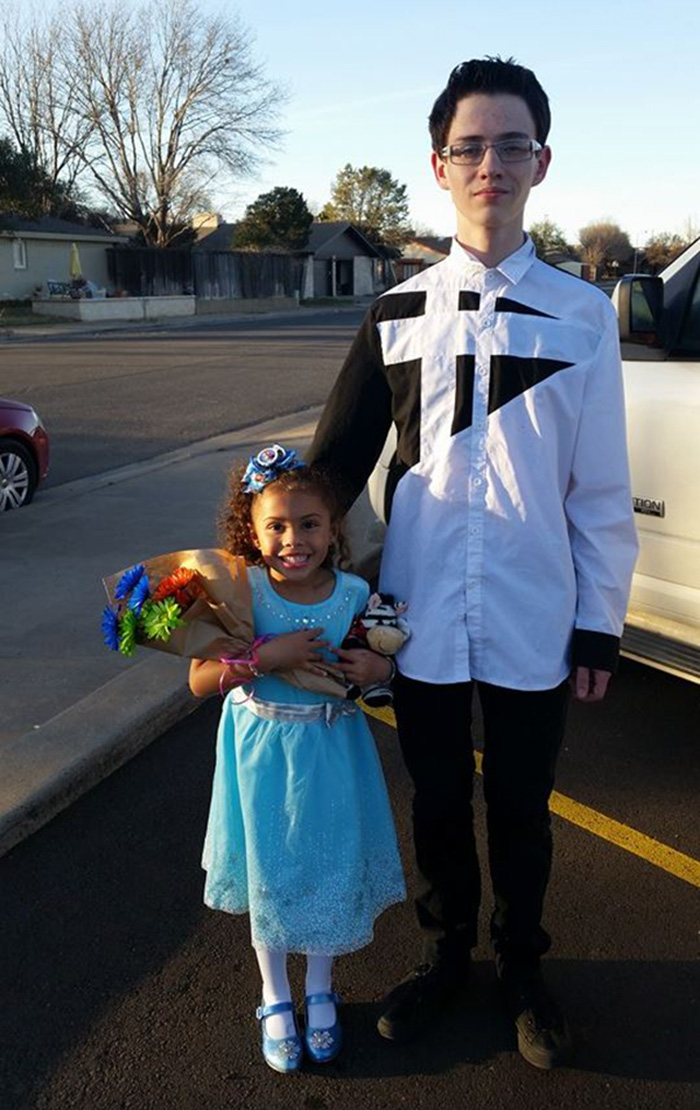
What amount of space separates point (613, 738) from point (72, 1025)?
2.28 m

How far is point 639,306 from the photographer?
11.1 ft

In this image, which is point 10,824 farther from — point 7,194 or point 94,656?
point 7,194

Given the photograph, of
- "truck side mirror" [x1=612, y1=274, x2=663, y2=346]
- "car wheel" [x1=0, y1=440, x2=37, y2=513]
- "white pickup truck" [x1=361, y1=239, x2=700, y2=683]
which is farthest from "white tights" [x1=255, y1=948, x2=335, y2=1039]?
"car wheel" [x1=0, y1=440, x2=37, y2=513]

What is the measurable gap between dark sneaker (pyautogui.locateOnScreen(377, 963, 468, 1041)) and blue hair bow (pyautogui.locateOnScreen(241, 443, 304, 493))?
1.25 metres

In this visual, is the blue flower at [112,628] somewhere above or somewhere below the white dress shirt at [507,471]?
below

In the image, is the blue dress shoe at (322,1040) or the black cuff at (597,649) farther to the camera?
the blue dress shoe at (322,1040)

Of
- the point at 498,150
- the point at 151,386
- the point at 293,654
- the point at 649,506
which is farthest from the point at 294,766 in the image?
the point at 151,386

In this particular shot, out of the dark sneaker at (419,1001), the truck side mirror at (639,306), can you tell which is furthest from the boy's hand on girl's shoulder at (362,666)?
the truck side mirror at (639,306)

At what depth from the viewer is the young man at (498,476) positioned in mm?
2016

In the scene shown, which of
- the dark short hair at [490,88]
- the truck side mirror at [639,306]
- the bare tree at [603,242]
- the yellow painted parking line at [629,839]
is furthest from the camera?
the bare tree at [603,242]

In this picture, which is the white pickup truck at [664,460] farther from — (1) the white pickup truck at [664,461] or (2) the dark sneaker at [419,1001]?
(2) the dark sneaker at [419,1001]

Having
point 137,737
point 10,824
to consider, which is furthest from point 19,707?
point 10,824

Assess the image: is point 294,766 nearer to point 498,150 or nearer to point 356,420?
point 356,420

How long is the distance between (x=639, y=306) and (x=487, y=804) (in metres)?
1.88
